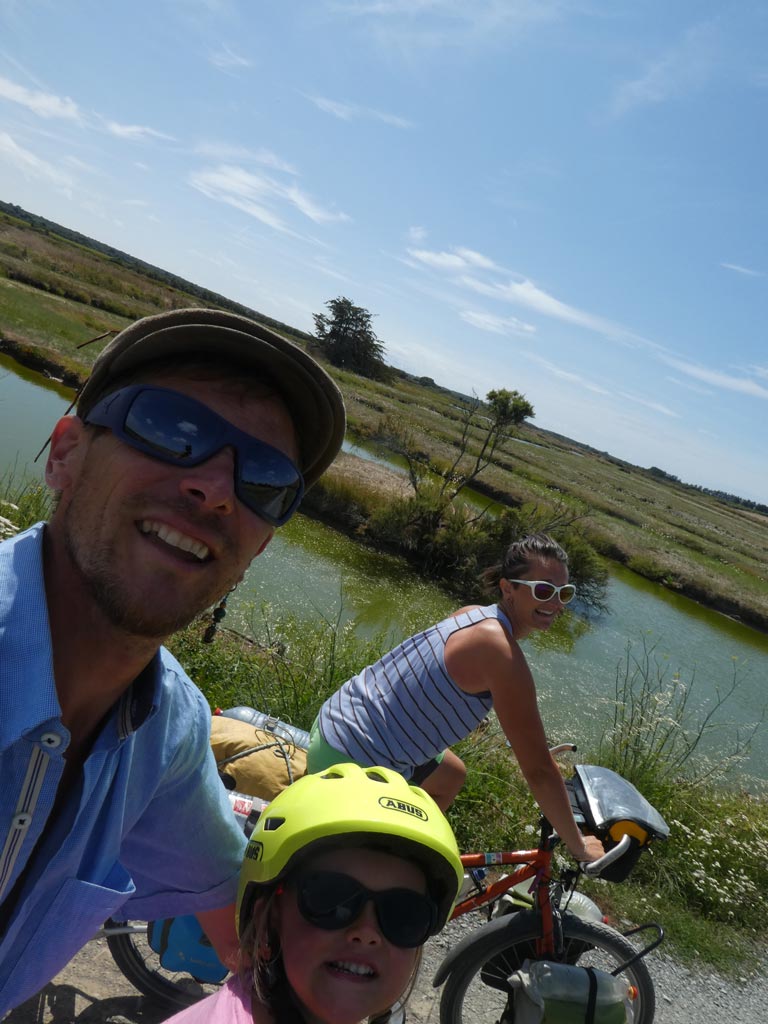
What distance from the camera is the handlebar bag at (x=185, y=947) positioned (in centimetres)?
201

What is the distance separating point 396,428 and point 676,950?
18.7 meters

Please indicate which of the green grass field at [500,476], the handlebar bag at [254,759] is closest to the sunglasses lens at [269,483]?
the handlebar bag at [254,759]

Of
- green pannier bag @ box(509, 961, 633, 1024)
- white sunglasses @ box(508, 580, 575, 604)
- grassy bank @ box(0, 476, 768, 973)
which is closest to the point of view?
green pannier bag @ box(509, 961, 633, 1024)

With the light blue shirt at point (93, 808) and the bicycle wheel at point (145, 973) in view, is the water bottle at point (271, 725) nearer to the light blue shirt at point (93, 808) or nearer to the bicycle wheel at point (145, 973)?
the bicycle wheel at point (145, 973)

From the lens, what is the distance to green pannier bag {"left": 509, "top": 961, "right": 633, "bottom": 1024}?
2309 millimetres

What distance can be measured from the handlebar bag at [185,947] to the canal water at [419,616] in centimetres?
548

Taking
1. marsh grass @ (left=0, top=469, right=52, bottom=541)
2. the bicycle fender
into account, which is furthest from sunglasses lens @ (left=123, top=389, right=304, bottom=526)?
marsh grass @ (left=0, top=469, right=52, bottom=541)

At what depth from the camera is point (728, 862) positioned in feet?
16.2

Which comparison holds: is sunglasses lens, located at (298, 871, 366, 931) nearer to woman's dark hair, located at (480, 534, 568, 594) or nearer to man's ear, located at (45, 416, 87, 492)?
man's ear, located at (45, 416, 87, 492)

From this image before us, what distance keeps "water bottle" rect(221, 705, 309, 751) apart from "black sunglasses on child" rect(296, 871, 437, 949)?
1.29 meters

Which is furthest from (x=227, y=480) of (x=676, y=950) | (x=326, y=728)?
(x=676, y=950)

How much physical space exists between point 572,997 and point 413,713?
111cm

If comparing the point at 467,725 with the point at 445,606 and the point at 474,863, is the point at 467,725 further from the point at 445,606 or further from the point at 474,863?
the point at 445,606

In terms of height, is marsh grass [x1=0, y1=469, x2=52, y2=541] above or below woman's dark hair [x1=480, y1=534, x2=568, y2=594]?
below
